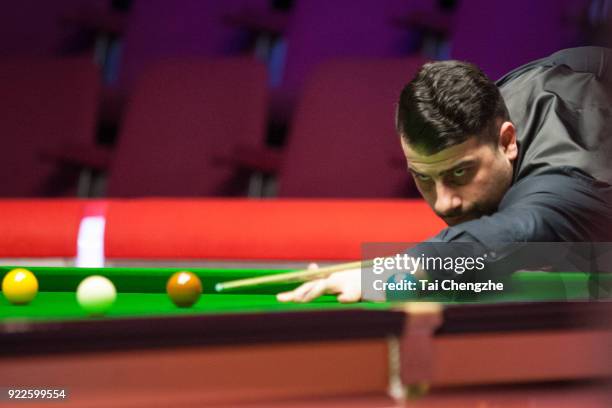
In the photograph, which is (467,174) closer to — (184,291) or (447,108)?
(447,108)

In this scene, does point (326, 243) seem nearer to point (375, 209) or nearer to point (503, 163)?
point (375, 209)

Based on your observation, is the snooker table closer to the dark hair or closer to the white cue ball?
the white cue ball

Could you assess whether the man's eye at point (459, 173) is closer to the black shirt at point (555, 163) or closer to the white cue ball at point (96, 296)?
the black shirt at point (555, 163)

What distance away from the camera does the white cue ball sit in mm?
1356

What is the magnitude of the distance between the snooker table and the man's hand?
32 cm

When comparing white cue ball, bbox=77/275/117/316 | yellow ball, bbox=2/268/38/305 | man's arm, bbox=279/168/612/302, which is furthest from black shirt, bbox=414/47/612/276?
yellow ball, bbox=2/268/38/305

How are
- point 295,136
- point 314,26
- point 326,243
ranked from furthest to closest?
point 314,26 → point 295,136 → point 326,243

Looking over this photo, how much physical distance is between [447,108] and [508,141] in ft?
0.63

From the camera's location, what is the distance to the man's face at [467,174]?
1.75m

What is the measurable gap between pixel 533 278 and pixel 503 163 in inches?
13.9

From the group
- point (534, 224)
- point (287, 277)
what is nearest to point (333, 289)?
point (287, 277)

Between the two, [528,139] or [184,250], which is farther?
[184,250]

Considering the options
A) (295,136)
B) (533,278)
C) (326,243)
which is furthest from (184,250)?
(533,278)

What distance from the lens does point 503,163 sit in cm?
182
